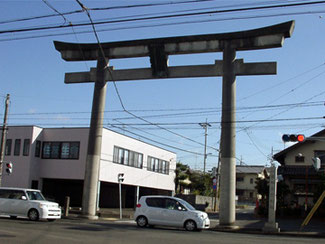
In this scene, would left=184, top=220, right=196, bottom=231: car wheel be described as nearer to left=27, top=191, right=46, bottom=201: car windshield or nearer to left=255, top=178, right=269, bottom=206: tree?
left=27, top=191, right=46, bottom=201: car windshield

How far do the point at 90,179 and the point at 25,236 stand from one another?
11.9 m

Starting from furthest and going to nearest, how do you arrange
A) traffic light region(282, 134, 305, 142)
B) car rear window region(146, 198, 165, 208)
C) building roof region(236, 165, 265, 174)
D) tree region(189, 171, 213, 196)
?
building roof region(236, 165, 265, 174), tree region(189, 171, 213, 196), car rear window region(146, 198, 165, 208), traffic light region(282, 134, 305, 142)

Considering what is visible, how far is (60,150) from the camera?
3572 centimetres

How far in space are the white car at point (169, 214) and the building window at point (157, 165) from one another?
23.8m

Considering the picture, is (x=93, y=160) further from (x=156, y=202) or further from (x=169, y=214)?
(x=169, y=214)

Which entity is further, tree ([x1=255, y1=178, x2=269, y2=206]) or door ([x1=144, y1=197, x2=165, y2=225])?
tree ([x1=255, y1=178, x2=269, y2=206])

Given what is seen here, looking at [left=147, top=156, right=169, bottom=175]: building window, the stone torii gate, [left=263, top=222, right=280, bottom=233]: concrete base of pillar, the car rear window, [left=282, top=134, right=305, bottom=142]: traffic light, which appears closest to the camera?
[left=282, top=134, right=305, bottom=142]: traffic light

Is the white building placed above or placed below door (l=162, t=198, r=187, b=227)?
above

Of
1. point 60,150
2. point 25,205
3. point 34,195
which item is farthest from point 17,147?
point 25,205

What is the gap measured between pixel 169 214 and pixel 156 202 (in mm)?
980

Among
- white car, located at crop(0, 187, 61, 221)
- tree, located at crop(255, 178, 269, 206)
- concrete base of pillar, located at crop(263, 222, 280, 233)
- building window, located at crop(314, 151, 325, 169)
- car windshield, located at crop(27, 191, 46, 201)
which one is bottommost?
concrete base of pillar, located at crop(263, 222, 280, 233)

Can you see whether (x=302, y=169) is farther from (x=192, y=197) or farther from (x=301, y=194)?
(x=192, y=197)

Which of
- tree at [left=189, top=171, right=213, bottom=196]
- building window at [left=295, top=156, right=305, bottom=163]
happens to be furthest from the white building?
tree at [left=189, top=171, right=213, bottom=196]

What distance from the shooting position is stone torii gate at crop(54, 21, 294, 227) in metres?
22.3
